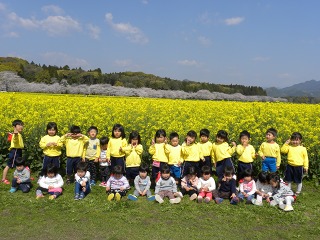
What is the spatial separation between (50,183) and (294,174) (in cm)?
532

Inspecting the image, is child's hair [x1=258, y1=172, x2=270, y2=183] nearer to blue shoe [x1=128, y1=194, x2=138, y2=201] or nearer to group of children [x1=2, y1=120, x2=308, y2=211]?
group of children [x1=2, y1=120, x2=308, y2=211]

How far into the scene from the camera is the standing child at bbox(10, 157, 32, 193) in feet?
23.1

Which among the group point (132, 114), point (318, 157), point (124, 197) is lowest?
point (124, 197)

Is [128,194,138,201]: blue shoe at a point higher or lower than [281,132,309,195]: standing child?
lower

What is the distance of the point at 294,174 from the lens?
7.11 meters

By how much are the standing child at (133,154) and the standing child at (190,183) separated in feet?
3.79

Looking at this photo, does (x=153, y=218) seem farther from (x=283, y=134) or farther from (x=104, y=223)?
(x=283, y=134)

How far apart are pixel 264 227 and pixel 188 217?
4.19 feet

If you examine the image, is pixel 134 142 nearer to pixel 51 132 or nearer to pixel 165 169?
pixel 165 169

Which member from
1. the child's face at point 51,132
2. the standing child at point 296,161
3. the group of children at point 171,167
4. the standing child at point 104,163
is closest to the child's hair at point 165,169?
the group of children at point 171,167

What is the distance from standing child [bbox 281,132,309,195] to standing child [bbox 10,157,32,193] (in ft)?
18.8

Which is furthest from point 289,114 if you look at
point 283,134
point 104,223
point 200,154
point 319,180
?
point 104,223

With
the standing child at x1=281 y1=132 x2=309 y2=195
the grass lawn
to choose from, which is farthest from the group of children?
the grass lawn

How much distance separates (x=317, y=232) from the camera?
5.19 m
